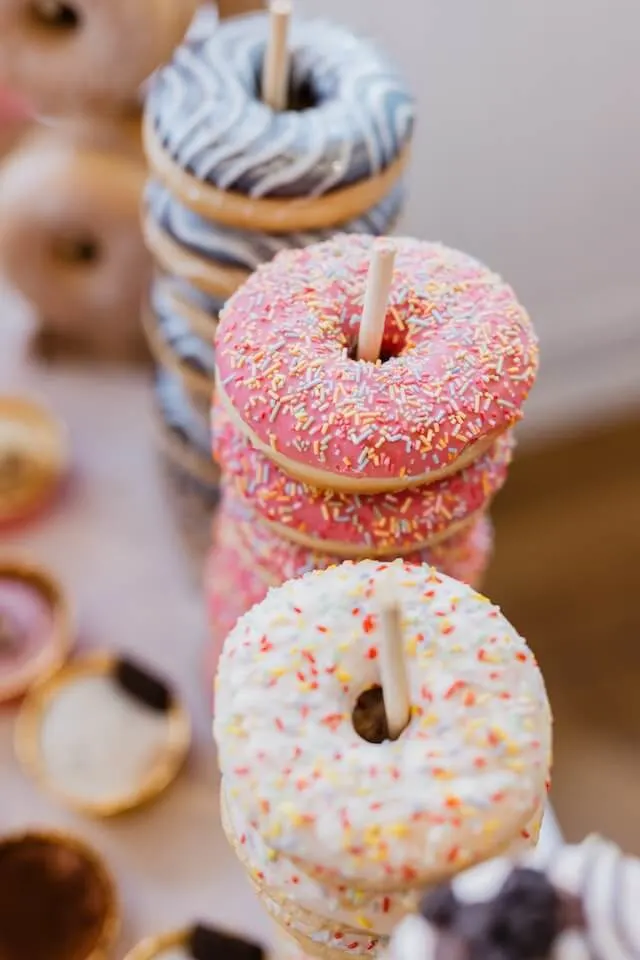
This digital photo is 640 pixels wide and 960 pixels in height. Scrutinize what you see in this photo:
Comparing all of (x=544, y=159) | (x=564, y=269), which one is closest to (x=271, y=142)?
(x=544, y=159)

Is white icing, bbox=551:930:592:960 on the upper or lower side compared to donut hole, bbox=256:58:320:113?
lower

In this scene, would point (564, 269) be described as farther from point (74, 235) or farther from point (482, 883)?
point (482, 883)

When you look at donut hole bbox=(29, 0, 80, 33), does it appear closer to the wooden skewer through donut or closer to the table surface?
the table surface

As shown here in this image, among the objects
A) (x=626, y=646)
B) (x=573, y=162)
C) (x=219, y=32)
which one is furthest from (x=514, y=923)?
(x=573, y=162)

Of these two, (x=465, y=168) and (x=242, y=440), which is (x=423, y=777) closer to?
(x=242, y=440)

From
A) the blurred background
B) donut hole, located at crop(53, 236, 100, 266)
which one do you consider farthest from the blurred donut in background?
the blurred background

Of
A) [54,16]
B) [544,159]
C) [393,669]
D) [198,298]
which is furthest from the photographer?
[544,159]

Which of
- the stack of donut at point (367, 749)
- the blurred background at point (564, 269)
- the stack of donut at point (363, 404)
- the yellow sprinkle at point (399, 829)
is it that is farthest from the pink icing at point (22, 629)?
the blurred background at point (564, 269)
